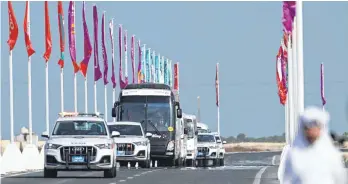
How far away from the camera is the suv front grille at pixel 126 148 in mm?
51875

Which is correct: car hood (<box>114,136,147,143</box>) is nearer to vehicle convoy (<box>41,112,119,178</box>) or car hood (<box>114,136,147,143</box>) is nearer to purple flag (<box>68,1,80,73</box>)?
vehicle convoy (<box>41,112,119,178</box>)

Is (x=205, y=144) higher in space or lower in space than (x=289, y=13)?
lower

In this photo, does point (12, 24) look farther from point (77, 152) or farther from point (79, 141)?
point (77, 152)

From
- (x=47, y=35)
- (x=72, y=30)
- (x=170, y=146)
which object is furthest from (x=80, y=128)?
(x=72, y=30)

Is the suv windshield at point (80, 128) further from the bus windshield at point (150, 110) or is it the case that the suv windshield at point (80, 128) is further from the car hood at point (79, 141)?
the bus windshield at point (150, 110)

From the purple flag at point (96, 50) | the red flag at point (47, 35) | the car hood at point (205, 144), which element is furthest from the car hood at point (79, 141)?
the purple flag at point (96, 50)

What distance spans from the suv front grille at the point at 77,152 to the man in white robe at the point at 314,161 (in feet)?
88.0

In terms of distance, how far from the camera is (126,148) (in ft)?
171

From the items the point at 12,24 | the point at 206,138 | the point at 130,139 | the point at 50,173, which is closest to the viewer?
the point at 50,173

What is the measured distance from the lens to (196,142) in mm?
73375

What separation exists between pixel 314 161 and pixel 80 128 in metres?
28.1

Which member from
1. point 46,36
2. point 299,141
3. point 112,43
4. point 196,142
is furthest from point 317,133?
point 112,43

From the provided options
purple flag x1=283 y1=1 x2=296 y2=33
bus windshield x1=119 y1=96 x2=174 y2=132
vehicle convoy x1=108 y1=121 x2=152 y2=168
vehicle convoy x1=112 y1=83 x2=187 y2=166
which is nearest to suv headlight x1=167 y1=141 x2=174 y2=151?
vehicle convoy x1=112 y1=83 x2=187 y2=166

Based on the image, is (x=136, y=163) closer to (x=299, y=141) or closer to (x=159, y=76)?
(x=299, y=141)
